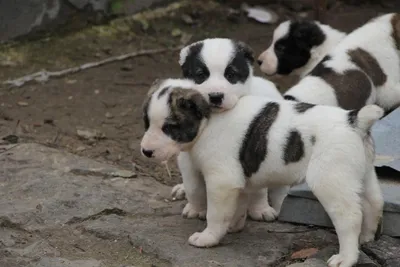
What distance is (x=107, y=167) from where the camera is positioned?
6.79 m

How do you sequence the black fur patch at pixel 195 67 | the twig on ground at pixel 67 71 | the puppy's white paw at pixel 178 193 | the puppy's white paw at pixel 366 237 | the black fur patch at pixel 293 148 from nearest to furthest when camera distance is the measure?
the black fur patch at pixel 293 148 → the puppy's white paw at pixel 366 237 → the black fur patch at pixel 195 67 → the puppy's white paw at pixel 178 193 → the twig on ground at pixel 67 71

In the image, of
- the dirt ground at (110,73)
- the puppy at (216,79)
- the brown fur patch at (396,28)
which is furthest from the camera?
the dirt ground at (110,73)

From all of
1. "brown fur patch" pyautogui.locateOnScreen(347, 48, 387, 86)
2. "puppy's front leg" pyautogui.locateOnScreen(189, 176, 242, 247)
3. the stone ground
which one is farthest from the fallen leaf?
"brown fur patch" pyautogui.locateOnScreen(347, 48, 387, 86)

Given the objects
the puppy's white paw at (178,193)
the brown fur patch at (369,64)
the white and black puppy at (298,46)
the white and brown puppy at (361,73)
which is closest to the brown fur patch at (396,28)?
the white and brown puppy at (361,73)

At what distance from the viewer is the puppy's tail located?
4.87 m

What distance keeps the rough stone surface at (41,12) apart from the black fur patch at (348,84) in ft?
12.1

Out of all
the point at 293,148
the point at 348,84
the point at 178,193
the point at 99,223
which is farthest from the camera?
the point at 348,84

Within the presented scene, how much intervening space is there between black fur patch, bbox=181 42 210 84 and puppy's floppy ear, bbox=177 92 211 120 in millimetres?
489

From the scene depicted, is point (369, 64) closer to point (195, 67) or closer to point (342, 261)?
point (195, 67)

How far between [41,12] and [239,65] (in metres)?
4.20

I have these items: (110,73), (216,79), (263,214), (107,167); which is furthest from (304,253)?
(110,73)

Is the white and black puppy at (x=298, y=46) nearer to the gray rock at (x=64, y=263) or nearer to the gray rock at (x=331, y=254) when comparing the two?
the gray rock at (x=331, y=254)

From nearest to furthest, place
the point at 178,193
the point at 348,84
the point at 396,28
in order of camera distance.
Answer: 1. the point at 178,193
2. the point at 348,84
3. the point at 396,28

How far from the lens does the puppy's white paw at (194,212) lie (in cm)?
586
